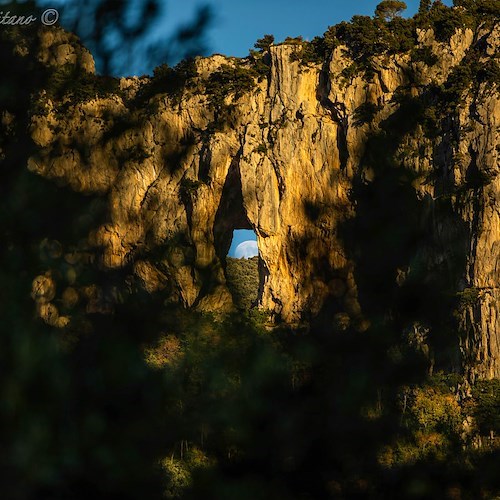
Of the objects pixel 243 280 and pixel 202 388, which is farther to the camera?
pixel 243 280

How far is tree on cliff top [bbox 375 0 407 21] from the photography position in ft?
162

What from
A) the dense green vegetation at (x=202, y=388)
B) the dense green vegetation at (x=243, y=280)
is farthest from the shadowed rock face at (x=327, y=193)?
the dense green vegetation at (x=243, y=280)

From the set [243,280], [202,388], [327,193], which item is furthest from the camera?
[243,280]

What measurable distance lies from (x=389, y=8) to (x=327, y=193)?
1377cm

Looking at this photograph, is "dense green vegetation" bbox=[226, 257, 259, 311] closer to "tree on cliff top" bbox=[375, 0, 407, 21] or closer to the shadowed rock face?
the shadowed rock face

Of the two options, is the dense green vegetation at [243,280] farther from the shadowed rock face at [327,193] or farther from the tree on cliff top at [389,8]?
the tree on cliff top at [389,8]

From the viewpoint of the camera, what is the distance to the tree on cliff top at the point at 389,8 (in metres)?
49.2

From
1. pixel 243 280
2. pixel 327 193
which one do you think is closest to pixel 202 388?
pixel 327 193

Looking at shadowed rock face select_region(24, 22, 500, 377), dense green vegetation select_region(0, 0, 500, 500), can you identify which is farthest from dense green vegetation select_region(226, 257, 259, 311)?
dense green vegetation select_region(0, 0, 500, 500)

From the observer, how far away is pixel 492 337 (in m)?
36.1

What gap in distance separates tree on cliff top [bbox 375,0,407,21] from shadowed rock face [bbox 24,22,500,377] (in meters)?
3.70

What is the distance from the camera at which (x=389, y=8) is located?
162 ft

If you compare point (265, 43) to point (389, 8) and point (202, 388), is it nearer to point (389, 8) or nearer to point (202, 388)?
point (389, 8)

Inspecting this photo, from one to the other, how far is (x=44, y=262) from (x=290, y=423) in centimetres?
1667
